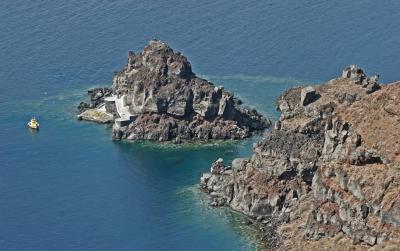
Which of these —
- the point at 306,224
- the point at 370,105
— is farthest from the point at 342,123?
the point at 306,224

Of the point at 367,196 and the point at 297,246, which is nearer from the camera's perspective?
the point at 367,196

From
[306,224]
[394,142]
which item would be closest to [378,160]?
[394,142]

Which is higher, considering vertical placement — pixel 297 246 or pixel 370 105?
pixel 370 105

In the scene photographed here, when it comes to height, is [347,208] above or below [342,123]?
below

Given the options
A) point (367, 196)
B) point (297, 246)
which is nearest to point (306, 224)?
point (297, 246)

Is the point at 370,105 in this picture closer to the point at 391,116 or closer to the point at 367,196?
the point at 391,116

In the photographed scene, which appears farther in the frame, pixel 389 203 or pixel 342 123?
pixel 342 123

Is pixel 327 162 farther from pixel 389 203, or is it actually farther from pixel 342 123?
pixel 389 203
